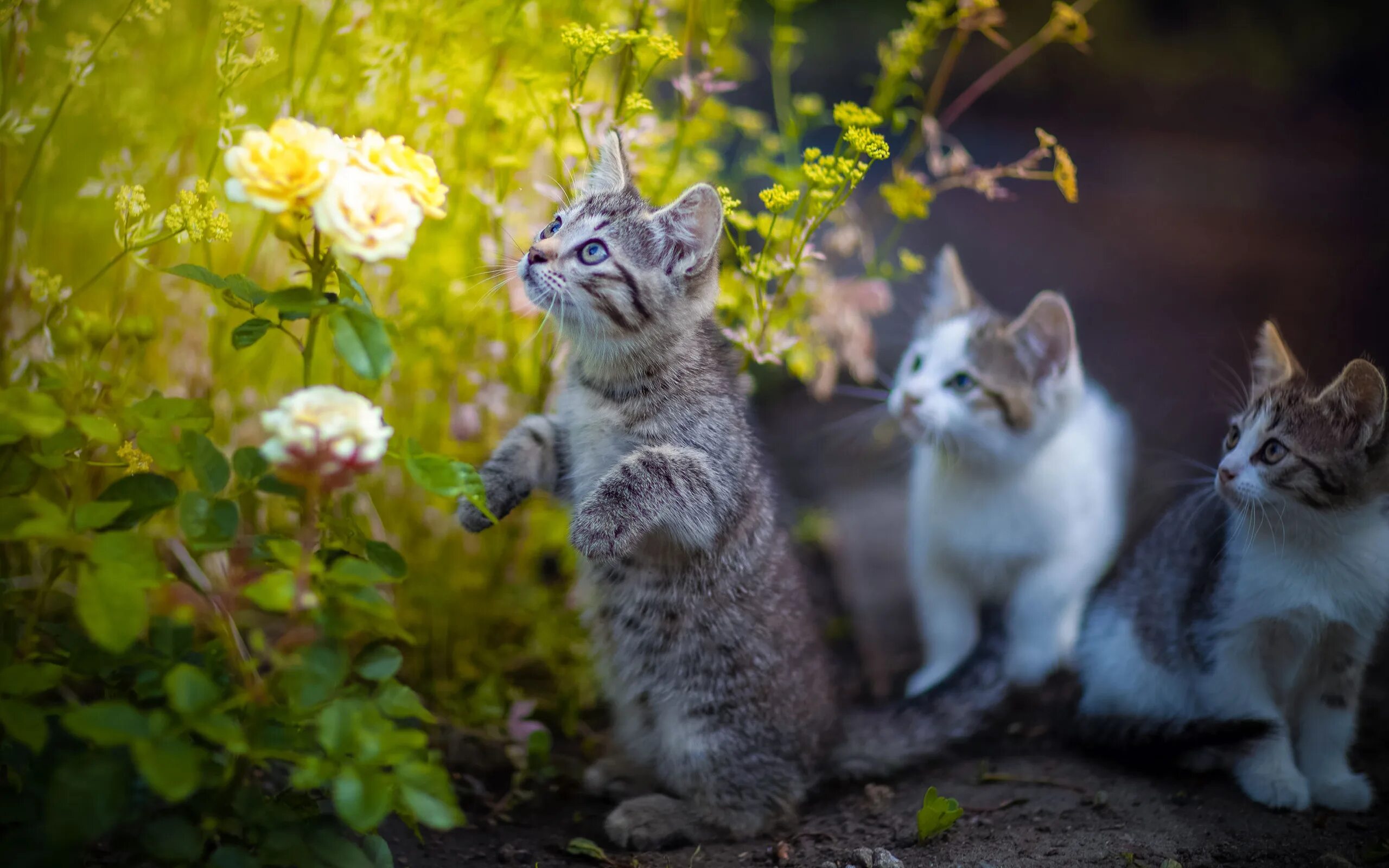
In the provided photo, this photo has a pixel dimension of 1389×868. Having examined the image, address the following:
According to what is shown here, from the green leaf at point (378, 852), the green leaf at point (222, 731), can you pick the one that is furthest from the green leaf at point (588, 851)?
the green leaf at point (222, 731)

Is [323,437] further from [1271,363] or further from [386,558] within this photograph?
[1271,363]

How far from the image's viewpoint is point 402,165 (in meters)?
1.75

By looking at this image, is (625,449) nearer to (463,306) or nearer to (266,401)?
(463,306)

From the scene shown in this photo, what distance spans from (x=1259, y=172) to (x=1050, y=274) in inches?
70.5

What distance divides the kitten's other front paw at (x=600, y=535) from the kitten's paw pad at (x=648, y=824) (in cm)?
71

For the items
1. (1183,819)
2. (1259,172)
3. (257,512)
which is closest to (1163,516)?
(1183,819)

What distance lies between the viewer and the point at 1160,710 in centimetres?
256

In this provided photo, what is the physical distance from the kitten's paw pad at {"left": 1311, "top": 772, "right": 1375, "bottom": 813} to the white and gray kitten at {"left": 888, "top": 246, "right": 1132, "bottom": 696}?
0.87 m

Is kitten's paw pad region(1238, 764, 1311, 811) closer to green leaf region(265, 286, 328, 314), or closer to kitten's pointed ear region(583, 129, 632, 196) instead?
kitten's pointed ear region(583, 129, 632, 196)

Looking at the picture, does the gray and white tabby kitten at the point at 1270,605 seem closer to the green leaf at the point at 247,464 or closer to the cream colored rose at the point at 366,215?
the cream colored rose at the point at 366,215

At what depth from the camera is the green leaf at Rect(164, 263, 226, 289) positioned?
5.86ft

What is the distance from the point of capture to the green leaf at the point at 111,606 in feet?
4.88

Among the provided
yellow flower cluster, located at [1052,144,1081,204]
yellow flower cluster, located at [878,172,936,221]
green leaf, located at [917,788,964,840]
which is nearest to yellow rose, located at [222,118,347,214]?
yellow flower cluster, located at [878,172,936,221]

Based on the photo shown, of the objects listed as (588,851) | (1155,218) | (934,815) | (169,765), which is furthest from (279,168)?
(1155,218)
